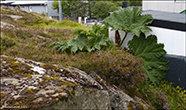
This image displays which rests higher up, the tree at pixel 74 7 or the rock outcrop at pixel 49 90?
the tree at pixel 74 7

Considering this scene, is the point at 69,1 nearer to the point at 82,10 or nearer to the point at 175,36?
the point at 82,10

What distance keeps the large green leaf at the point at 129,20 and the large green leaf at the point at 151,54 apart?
311mm

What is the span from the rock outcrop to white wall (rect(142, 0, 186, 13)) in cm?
681

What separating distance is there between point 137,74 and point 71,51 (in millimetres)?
1913

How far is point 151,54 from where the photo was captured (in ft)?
15.8

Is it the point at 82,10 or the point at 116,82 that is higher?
the point at 82,10

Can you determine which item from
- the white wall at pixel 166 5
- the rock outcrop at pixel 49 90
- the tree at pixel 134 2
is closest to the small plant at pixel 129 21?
the rock outcrop at pixel 49 90

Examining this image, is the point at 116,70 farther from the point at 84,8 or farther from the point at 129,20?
the point at 84,8

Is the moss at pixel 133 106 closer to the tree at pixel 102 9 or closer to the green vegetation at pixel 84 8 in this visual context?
the green vegetation at pixel 84 8

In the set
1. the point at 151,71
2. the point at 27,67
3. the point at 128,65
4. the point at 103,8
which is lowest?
the point at 151,71

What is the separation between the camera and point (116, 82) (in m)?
3.61

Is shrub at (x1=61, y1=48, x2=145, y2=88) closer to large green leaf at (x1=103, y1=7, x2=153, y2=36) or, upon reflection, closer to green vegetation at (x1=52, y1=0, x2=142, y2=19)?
large green leaf at (x1=103, y1=7, x2=153, y2=36)

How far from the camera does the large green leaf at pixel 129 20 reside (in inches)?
189

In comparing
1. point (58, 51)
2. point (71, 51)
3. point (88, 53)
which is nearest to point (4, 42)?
point (58, 51)
